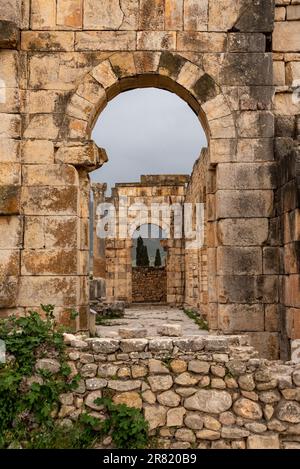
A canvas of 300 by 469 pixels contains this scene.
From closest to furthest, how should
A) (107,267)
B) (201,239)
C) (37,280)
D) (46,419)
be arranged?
1. (46,419)
2. (37,280)
3. (201,239)
4. (107,267)

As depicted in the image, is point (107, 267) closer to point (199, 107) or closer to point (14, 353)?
point (199, 107)

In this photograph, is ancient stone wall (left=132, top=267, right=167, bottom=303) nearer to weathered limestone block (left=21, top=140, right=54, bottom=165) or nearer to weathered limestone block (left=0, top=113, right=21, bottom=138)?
weathered limestone block (left=21, top=140, right=54, bottom=165)

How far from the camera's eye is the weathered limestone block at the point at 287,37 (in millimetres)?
7328

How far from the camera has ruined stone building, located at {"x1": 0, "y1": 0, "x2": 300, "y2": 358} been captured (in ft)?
22.0

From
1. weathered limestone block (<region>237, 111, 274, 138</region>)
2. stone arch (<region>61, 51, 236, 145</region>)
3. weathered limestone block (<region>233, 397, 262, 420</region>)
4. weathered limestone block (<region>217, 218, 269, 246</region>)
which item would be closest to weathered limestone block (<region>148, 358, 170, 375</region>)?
weathered limestone block (<region>233, 397, 262, 420</region>)

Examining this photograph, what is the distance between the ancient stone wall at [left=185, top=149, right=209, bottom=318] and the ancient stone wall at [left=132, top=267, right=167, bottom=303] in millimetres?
6771

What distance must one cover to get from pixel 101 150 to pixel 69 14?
2.09 metres

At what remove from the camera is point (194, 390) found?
451cm

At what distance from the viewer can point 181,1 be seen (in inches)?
281

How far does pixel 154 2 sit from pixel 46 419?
6.03m

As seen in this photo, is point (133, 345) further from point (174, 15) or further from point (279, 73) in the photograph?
point (174, 15)

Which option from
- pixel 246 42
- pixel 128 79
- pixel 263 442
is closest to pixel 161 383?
pixel 263 442

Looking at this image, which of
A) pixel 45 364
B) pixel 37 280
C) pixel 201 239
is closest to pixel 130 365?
pixel 45 364

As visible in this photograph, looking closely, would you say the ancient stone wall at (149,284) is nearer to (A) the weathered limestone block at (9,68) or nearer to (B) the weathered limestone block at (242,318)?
(B) the weathered limestone block at (242,318)
